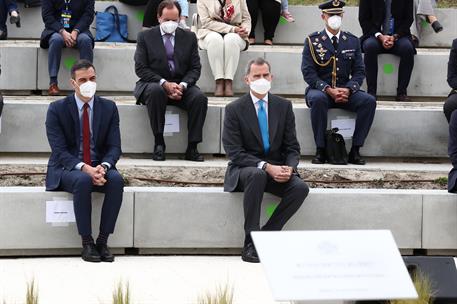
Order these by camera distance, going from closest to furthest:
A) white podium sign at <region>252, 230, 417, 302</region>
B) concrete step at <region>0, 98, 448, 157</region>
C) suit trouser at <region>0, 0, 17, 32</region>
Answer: white podium sign at <region>252, 230, 417, 302</region>
concrete step at <region>0, 98, 448, 157</region>
suit trouser at <region>0, 0, 17, 32</region>

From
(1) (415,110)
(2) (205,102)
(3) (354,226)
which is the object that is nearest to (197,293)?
(3) (354,226)

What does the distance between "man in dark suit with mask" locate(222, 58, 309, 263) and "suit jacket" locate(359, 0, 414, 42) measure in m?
3.08

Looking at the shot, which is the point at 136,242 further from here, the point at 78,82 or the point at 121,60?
the point at 121,60

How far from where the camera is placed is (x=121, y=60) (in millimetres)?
11570

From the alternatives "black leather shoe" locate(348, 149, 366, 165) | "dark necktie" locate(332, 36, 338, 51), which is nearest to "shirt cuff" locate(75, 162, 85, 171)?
"black leather shoe" locate(348, 149, 366, 165)

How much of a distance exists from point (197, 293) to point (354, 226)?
2110 millimetres

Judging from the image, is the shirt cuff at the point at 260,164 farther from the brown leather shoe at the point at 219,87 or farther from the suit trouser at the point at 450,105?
the brown leather shoe at the point at 219,87

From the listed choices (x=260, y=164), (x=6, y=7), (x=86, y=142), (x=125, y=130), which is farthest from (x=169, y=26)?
(x=6, y=7)

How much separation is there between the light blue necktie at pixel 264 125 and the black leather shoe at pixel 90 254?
1.53 meters

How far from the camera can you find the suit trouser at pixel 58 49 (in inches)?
439

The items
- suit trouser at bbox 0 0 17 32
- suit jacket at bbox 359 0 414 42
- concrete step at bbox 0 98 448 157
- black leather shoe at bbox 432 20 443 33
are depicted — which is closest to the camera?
concrete step at bbox 0 98 448 157

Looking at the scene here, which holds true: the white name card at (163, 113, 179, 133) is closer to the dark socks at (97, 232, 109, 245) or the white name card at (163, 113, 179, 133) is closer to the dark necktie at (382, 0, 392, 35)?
the dark socks at (97, 232, 109, 245)

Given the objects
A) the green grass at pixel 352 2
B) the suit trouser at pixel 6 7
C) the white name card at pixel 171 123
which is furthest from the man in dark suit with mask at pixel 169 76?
the green grass at pixel 352 2

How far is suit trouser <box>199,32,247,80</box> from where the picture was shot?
11305 mm
